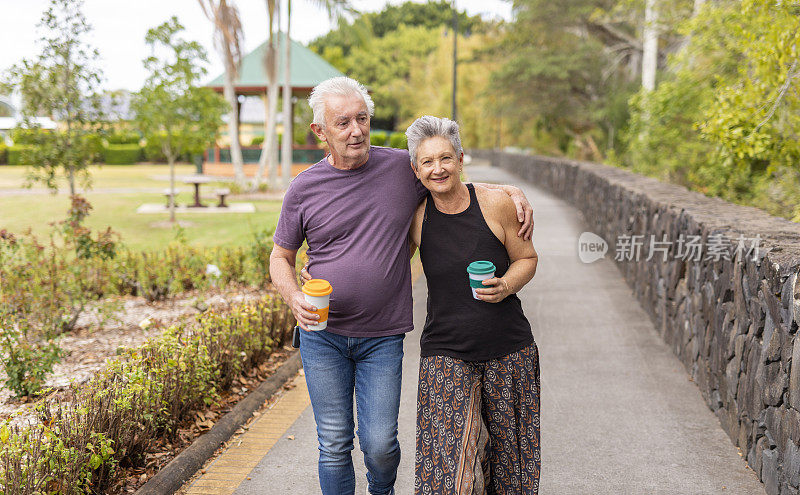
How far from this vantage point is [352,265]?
3238 millimetres

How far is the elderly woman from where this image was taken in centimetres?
315

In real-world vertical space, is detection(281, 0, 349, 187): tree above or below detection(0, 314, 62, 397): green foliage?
above

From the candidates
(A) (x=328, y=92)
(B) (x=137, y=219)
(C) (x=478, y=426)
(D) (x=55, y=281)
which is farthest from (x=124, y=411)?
(B) (x=137, y=219)

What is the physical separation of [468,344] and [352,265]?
0.58m

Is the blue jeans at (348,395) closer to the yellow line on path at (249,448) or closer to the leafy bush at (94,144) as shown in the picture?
the yellow line on path at (249,448)

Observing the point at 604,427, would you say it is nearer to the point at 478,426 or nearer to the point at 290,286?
the point at 478,426

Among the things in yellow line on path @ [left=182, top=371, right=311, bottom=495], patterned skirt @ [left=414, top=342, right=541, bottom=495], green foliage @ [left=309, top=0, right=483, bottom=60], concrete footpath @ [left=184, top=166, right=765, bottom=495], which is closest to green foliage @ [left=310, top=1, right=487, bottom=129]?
green foliage @ [left=309, top=0, right=483, bottom=60]

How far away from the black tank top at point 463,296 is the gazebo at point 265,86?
33209mm

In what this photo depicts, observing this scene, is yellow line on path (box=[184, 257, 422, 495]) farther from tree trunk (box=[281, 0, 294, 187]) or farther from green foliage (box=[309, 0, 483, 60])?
green foliage (box=[309, 0, 483, 60])

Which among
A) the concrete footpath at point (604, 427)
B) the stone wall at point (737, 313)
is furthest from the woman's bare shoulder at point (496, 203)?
the concrete footpath at point (604, 427)

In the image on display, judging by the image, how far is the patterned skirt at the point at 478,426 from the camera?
3164mm

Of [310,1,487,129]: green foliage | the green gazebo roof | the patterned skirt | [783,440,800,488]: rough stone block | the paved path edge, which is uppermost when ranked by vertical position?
[310,1,487,129]: green foliage

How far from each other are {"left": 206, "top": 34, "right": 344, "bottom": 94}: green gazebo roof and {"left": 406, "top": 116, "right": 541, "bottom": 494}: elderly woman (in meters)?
33.8

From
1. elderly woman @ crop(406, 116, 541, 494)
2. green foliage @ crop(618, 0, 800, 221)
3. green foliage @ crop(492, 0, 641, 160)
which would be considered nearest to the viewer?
elderly woman @ crop(406, 116, 541, 494)
